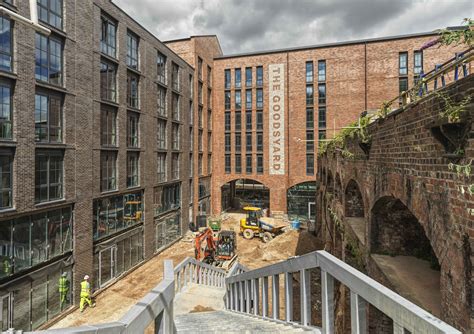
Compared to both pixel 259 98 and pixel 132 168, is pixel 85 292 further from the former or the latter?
pixel 259 98

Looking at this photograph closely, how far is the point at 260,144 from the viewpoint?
3041cm

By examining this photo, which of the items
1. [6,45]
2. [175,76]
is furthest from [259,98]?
[6,45]

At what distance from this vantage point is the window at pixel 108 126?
14734mm

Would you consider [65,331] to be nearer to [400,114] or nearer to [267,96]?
[400,114]

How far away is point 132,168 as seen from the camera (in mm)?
17641

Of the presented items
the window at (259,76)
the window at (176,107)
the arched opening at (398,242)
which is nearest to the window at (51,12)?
the window at (176,107)

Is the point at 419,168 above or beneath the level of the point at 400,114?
beneath

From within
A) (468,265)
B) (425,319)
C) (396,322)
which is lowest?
(468,265)

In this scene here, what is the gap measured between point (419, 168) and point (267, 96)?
88.4 feet

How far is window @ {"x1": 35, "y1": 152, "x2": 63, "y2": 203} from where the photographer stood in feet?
35.9

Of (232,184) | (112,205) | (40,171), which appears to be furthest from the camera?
(232,184)

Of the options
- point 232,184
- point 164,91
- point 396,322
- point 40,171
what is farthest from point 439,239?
point 232,184

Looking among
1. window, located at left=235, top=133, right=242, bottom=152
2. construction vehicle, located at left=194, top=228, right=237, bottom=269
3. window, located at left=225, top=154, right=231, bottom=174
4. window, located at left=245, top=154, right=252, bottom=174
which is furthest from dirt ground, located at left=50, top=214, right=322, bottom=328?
window, located at left=235, top=133, right=242, bottom=152

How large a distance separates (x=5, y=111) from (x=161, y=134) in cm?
1182
